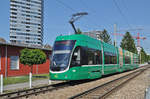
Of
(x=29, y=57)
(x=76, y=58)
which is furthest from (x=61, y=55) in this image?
(x=29, y=57)

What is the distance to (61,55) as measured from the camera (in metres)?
12.4

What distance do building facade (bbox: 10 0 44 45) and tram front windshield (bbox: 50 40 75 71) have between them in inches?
5019

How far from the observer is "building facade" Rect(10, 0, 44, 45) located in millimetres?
138625

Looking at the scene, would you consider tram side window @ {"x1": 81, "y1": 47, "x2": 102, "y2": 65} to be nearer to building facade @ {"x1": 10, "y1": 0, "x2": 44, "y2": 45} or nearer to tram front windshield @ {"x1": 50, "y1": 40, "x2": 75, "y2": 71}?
tram front windshield @ {"x1": 50, "y1": 40, "x2": 75, "y2": 71}

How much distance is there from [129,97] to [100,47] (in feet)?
28.9

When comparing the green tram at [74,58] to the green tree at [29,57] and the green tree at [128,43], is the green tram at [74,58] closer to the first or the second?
the green tree at [29,57]

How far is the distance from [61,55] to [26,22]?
140 meters

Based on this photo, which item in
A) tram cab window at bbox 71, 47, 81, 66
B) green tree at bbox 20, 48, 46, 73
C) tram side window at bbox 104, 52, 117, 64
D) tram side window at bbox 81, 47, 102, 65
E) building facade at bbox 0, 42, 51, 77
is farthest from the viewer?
building facade at bbox 0, 42, 51, 77

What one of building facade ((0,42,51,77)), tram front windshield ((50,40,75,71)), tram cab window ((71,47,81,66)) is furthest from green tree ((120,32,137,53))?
tram front windshield ((50,40,75,71))

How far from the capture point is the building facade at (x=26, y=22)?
13862 cm

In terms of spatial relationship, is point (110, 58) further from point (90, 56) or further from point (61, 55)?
point (61, 55)

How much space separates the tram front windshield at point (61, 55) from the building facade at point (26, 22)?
12749 centimetres

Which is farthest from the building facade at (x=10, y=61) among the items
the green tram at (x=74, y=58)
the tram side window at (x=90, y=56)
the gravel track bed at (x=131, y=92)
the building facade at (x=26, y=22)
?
the building facade at (x=26, y=22)

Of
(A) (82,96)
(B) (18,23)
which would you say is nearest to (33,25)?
(B) (18,23)
